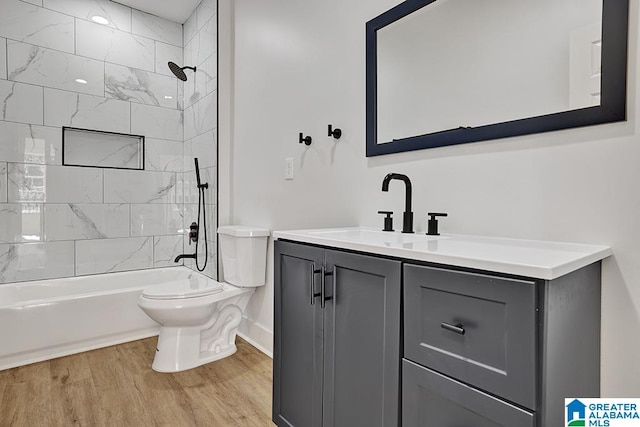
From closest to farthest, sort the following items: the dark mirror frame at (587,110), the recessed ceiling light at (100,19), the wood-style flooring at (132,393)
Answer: the dark mirror frame at (587,110) < the wood-style flooring at (132,393) < the recessed ceiling light at (100,19)

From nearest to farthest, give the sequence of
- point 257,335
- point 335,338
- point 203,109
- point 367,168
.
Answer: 1. point 335,338
2. point 367,168
3. point 257,335
4. point 203,109

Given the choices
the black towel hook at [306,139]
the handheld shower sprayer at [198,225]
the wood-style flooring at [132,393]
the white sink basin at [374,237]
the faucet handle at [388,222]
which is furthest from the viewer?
the handheld shower sprayer at [198,225]

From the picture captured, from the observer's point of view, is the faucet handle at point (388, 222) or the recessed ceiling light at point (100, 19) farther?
the recessed ceiling light at point (100, 19)

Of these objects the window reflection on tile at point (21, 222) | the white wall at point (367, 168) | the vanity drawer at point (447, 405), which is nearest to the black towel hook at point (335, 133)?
the white wall at point (367, 168)

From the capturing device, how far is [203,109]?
10.2ft

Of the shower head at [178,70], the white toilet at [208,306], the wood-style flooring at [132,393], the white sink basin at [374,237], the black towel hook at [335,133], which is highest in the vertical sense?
the shower head at [178,70]

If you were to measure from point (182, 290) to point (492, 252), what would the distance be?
183 centimetres

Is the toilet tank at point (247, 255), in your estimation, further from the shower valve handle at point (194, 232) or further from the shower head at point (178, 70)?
the shower head at point (178, 70)

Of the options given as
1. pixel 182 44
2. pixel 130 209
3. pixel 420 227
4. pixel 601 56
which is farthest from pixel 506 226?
pixel 182 44

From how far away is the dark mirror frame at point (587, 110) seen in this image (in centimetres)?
97

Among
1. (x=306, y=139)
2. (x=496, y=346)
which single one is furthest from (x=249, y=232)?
(x=496, y=346)

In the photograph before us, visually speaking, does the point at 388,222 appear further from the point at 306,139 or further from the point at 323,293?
the point at 306,139

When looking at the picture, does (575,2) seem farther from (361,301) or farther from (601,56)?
(361,301)

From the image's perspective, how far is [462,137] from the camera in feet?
4.32
